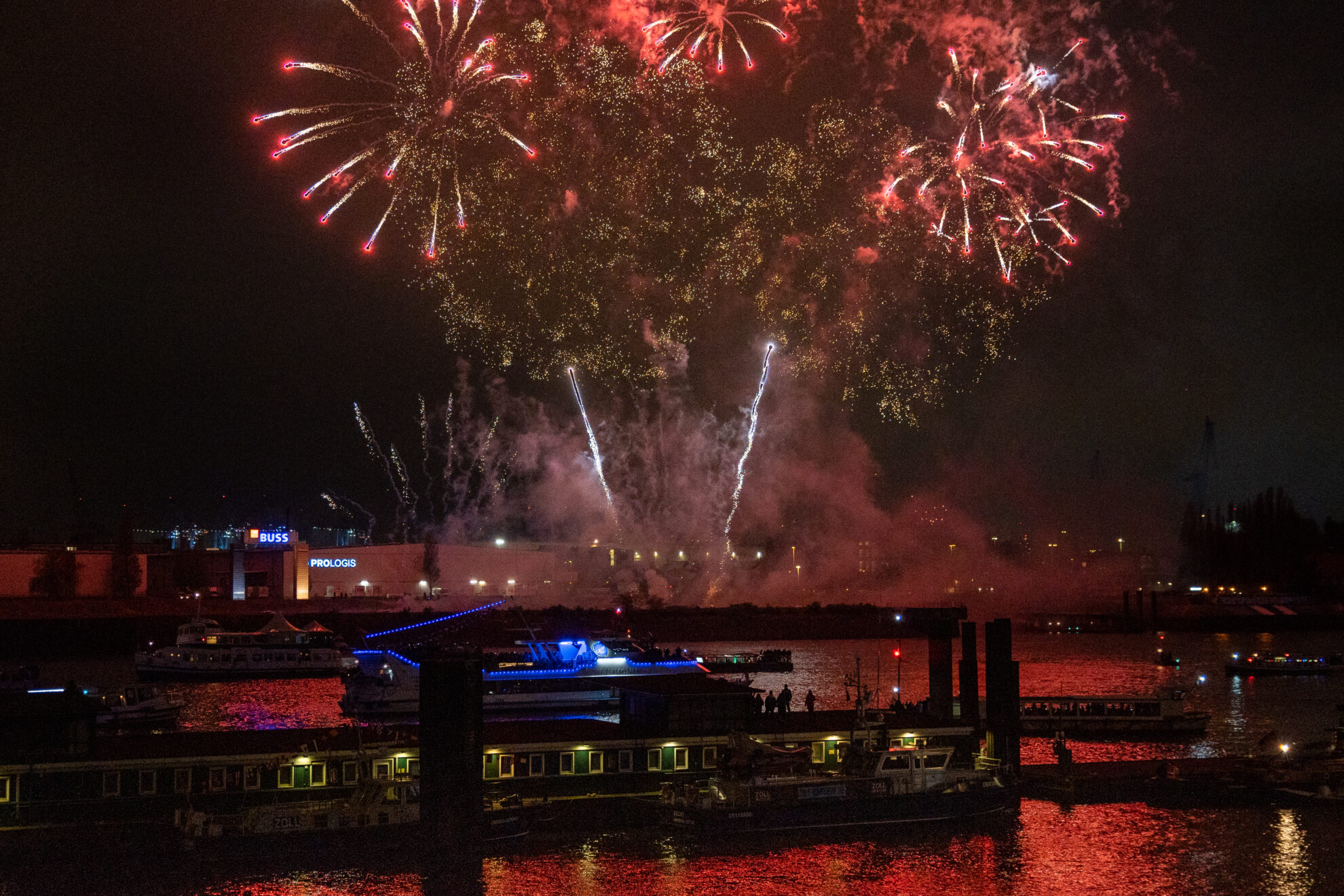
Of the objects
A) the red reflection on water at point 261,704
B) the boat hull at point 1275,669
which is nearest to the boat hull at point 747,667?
the red reflection on water at point 261,704

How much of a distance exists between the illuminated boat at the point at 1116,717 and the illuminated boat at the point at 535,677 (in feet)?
38.5

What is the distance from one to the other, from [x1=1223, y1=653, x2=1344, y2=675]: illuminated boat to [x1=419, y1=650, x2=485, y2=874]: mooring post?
183 ft

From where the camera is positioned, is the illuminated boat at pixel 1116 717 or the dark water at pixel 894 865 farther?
the illuminated boat at pixel 1116 717

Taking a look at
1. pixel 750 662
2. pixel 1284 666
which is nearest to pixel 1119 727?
pixel 750 662

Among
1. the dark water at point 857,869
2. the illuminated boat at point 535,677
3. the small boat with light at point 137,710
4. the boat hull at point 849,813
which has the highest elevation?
the illuminated boat at point 535,677

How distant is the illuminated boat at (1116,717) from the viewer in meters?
44.6

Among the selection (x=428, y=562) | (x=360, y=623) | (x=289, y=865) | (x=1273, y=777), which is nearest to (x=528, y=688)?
(x=289, y=865)

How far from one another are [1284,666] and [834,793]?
165 ft

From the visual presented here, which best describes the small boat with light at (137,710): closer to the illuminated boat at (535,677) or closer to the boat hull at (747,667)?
the illuminated boat at (535,677)

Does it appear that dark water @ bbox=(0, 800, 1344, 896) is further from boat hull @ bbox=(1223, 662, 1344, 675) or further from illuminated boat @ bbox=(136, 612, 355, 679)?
boat hull @ bbox=(1223, 662, 1344, 675)

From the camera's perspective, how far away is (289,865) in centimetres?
2519

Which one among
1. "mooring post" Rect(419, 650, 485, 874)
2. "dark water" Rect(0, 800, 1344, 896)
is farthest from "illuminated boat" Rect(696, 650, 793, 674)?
"mooring post" Rect(419, 650, 485, 874)

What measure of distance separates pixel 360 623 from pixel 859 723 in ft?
190

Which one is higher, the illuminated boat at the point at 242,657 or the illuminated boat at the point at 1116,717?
the illuminated boat at the point at 242,657
